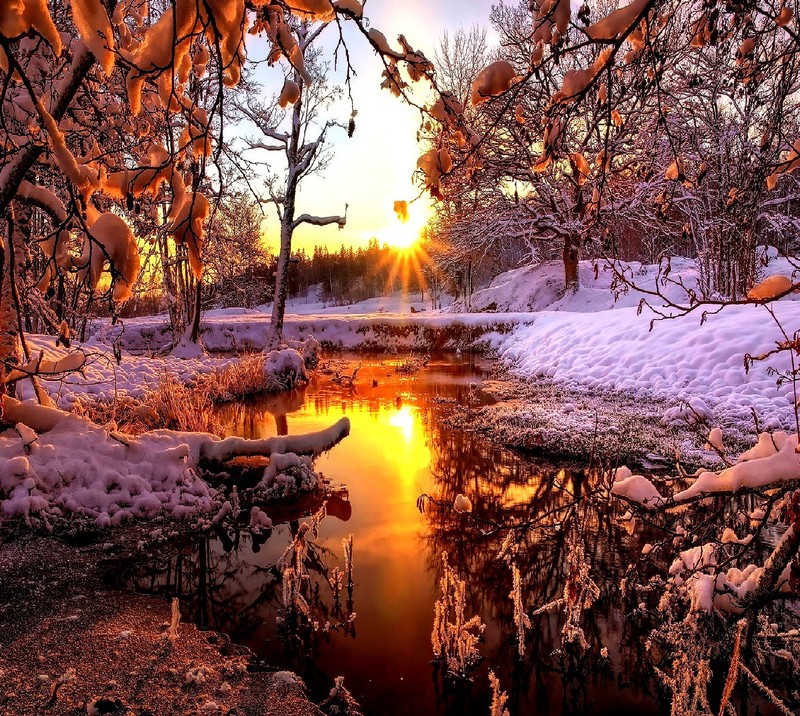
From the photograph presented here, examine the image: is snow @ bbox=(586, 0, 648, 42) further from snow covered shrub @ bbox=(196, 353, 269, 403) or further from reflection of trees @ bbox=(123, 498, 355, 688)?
snow covered shrub @ bbox=(196, 353, 269, 403)

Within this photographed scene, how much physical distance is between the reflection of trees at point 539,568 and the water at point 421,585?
0.01m

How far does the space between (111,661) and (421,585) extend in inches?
91.2

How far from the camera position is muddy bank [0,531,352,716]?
243 centimetres

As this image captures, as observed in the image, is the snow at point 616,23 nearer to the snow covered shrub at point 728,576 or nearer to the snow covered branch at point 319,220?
the snow covered shrub at point 728,576

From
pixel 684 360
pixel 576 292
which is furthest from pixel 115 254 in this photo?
pixel 576 292

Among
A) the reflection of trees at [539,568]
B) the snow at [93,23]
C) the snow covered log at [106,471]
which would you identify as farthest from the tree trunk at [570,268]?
the snow at [93,23]

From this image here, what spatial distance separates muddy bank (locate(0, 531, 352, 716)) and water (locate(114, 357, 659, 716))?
0.34 meters

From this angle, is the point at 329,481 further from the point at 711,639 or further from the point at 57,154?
the point at 57,154

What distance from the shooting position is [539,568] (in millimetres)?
4195

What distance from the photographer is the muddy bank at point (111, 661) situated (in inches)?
95.7

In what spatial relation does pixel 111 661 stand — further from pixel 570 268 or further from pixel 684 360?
pixel 570 268

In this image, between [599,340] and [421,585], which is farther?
[599,340]

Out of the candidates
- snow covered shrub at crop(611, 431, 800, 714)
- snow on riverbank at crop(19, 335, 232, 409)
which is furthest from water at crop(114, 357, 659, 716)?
snow on riverbank at crop(19, 335, 232, 409)

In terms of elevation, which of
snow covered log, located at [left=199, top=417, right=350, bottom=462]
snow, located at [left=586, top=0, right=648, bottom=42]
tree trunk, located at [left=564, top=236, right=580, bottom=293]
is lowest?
snow covered log, located at [left=199, top=417, right=350, bottom=462]
